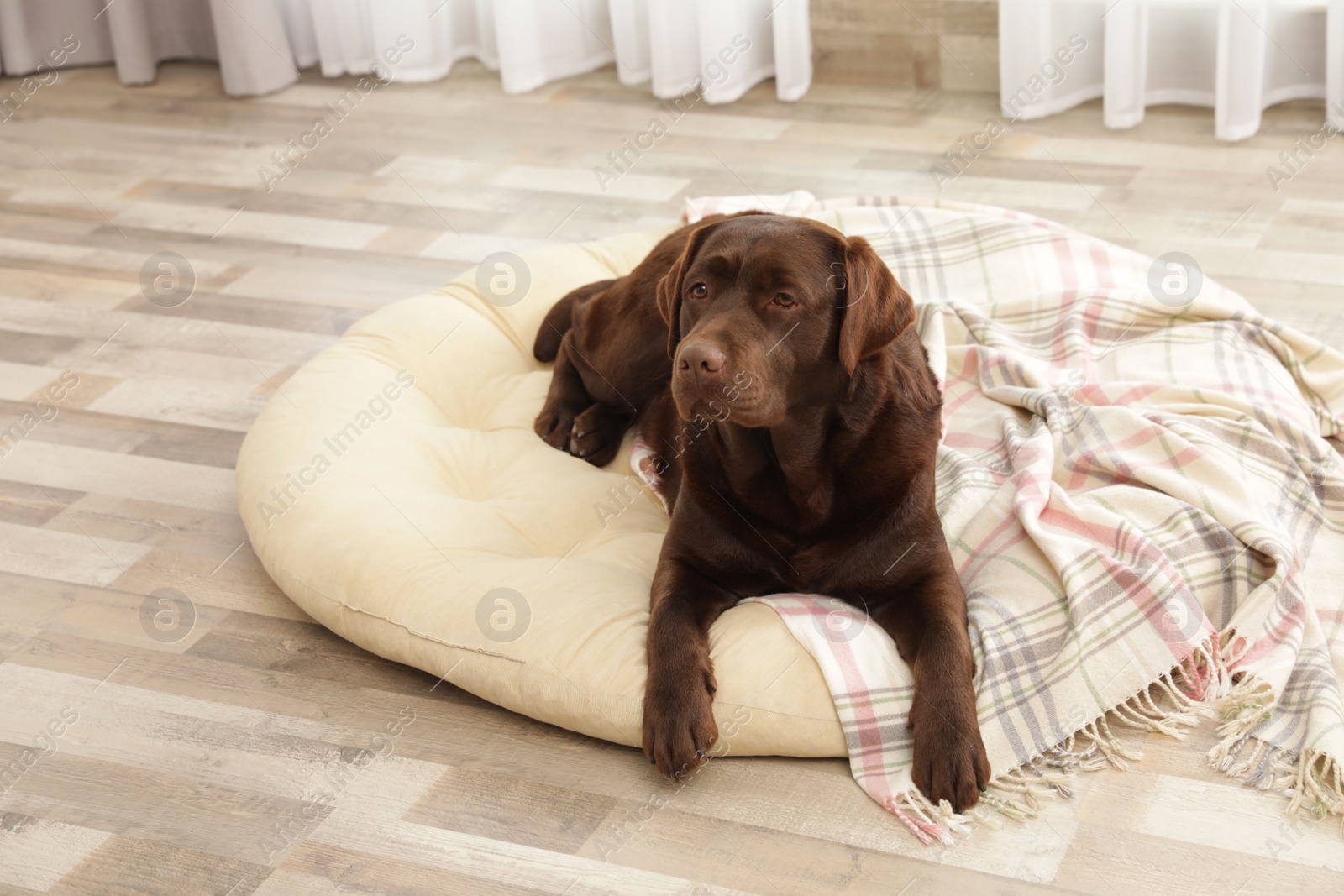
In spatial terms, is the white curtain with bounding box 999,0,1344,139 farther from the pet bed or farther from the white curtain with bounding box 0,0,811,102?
the pet bed

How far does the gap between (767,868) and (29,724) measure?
1262 mm

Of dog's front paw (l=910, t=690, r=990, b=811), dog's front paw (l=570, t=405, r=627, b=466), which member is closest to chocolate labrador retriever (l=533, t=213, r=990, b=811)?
dog's front paw (l=910, t=690, r=990, b=811)

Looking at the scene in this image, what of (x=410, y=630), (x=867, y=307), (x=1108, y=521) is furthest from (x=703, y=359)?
(x=1108, y=521)

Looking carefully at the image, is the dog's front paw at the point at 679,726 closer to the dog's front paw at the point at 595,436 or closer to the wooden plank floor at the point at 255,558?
the wooden plank floor at the point at 255,558

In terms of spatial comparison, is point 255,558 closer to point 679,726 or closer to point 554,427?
point 554,427

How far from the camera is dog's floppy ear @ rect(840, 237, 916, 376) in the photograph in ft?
6.28

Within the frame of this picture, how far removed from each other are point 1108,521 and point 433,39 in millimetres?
4104

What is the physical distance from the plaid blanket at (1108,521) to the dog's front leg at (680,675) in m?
0.14

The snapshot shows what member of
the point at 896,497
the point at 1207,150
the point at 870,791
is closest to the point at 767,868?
the point at 870,791

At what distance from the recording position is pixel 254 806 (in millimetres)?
2020

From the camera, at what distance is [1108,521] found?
2256 mm

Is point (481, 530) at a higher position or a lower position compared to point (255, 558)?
higher

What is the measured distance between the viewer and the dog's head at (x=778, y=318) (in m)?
1.85

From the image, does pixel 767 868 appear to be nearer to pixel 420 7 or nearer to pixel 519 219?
pixel 519 219
